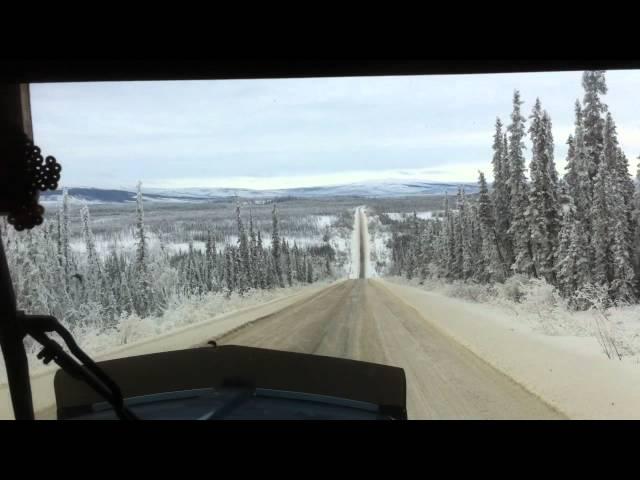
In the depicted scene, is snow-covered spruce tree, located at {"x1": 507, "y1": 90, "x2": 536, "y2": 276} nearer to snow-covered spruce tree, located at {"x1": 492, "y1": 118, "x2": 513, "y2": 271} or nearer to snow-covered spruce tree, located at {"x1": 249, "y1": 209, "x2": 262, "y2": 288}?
snow-covered spruce tree, located at {"x1": 492, "y1": 118, "x2": 513, "y2": 271}

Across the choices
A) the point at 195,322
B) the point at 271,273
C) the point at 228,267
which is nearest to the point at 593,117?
the point at 271,273

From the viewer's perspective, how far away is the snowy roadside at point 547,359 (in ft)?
7.97

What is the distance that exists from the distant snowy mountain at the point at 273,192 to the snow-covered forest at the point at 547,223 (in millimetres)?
113

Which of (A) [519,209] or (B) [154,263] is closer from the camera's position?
(B) [154,263]

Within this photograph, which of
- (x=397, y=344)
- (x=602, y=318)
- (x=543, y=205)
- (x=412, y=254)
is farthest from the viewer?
(x=412, y=254)

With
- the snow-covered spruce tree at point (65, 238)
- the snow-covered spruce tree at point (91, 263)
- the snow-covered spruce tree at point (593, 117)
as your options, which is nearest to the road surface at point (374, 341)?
the snow-covered spruce tree at point (91, 263)

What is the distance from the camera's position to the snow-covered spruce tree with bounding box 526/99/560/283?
283 centimetres

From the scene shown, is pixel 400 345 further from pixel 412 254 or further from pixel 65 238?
pixel 65 238

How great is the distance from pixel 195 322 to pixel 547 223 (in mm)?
1698

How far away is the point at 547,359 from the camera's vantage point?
2.65 metres

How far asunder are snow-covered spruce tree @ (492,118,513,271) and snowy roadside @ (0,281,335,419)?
2.81 feet

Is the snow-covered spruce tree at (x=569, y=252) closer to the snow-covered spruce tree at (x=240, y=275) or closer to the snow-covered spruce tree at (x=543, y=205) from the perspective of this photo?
the snow-covered spruce tree at (x=543, y=205)
